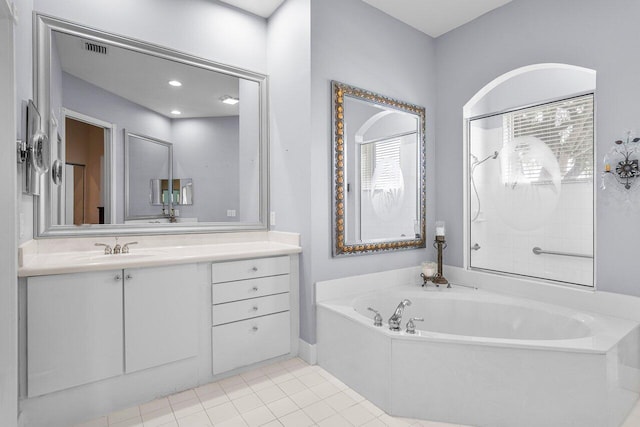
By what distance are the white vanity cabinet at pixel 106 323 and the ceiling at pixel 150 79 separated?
1.25 meters

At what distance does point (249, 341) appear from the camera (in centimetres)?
224

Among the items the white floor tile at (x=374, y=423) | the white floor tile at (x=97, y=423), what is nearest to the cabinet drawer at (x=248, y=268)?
the white floor tile at (x=97, y=423)

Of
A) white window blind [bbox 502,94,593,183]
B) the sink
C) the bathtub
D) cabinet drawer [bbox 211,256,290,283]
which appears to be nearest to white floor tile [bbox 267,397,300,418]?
the bathtub

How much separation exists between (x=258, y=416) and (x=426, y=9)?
3.15 m

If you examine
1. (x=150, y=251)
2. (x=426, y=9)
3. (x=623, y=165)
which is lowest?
(x=150, y=251)

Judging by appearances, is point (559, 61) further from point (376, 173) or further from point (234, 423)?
point (234, 423)

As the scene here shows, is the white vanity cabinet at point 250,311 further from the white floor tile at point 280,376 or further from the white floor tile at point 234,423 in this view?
the white floor tile at point 234,423

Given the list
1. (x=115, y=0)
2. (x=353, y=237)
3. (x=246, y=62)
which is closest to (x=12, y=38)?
(x=115, y=0)

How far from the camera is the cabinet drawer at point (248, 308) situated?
6.95 ft

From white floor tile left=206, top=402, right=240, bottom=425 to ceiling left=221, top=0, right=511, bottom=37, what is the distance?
2.83 meters

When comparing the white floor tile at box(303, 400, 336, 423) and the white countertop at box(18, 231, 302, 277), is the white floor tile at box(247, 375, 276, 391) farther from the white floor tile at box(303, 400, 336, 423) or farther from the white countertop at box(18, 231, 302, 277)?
the white countertop at box(18, 231, 302, 277)

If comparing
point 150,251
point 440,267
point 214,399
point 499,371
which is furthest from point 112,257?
point 440,267

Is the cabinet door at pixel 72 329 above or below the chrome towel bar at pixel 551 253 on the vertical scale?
below

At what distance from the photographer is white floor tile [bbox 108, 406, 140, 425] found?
1.75 m
